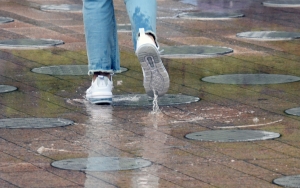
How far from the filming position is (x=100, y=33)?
6.90 metres

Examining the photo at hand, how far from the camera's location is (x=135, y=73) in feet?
26.3

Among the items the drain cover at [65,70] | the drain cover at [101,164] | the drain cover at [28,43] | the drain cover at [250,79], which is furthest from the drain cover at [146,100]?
the drain cover at [28,43]

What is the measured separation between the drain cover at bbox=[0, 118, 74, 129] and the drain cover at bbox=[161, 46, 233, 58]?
2.60 metres

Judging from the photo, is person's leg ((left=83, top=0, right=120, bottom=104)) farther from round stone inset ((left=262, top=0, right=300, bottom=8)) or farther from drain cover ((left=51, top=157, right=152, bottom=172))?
round stone inset ((left=262, top=0, right=300, bottom=8))

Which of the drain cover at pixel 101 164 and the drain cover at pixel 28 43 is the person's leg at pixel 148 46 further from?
the drain cover at pixel 28 43

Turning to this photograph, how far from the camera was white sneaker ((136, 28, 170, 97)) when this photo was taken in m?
6.21

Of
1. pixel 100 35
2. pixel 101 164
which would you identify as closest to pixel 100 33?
pixel 100 35

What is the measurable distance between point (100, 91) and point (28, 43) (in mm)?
2809

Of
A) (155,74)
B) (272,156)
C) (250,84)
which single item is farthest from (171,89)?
(272,156)

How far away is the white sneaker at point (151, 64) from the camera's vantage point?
6.21 meters

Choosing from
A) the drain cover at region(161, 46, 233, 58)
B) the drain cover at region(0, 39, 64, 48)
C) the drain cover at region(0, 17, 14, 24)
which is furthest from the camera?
the drain cover at region(0, 17, 14, 24)

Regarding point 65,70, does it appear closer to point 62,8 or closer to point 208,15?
point 208,15

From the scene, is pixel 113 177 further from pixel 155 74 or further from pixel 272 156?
pixel 155 74

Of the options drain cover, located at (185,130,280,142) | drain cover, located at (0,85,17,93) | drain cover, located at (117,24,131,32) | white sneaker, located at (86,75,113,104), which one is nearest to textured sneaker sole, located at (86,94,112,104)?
white sneaker, located at (86,75,113,104)
